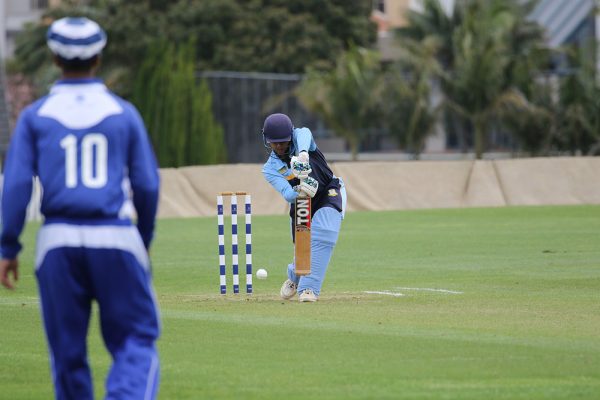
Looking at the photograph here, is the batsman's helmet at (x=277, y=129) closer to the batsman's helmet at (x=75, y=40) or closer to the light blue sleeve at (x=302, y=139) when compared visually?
the light blue sleeve at (x=302, y=139)

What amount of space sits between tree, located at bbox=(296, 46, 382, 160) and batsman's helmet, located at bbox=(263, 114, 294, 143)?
39.5 metres

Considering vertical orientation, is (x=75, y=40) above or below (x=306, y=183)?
above

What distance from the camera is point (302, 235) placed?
50.1ft

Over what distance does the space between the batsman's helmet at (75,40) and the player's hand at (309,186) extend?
7591 millimetres

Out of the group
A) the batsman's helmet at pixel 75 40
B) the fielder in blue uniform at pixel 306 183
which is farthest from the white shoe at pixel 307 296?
the batsman's helmet at pixel 75 40

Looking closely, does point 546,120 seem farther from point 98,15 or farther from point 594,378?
point 594,378

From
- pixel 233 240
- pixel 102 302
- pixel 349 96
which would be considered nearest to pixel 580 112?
pixel 349 96

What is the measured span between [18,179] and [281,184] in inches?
311

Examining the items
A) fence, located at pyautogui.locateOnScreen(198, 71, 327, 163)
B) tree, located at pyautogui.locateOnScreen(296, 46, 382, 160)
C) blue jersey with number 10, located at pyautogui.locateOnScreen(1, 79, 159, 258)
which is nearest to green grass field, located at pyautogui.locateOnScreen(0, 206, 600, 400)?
blue jersey with number 10, located at pyautogui.locateOnScreen(1, 79, 159, 258)

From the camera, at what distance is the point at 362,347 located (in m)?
11.4

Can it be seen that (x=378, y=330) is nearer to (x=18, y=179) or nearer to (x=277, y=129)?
(x=277, y=129)

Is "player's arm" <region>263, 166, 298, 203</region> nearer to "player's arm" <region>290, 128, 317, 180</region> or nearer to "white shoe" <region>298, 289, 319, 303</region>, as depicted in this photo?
"player's arm" <region>290, 128, 317, 180</region>

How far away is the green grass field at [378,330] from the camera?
9.53 meters

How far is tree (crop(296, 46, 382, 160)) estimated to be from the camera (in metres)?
54.7
